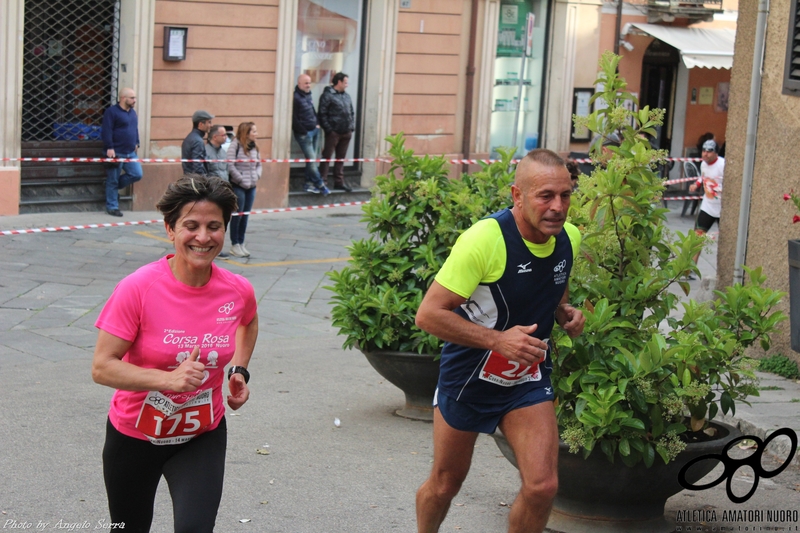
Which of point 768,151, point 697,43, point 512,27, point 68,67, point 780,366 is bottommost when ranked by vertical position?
point 780,366

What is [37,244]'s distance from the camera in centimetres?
1217

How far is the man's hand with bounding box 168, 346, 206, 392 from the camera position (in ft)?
10.8

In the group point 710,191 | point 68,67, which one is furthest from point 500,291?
point 68,67

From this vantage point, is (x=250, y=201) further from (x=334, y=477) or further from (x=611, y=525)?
(x=611, y=525)

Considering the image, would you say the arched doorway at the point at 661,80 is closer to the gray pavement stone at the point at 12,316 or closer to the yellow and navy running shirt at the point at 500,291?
the gray pavement stone at the point at 12,316

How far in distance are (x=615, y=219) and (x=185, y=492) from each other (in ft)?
7.62

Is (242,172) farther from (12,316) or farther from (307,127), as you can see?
(307,127)

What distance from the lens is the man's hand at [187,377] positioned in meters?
3.30

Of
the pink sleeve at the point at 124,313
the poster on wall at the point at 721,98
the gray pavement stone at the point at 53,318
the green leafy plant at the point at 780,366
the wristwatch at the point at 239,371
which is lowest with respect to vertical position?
the gray pavement stone at the point at 53,318

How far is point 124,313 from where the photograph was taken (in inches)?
136

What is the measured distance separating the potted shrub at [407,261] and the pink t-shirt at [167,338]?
9.15 feet

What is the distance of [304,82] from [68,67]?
3.85 meters

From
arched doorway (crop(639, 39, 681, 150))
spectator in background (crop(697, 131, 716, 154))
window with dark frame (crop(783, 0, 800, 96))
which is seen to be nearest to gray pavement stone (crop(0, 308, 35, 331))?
window with dark frame (crop(783, 0, 800, 96))

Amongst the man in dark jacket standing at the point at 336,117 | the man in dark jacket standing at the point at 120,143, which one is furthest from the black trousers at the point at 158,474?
the man in dark jacket standing at the point at 336,117
